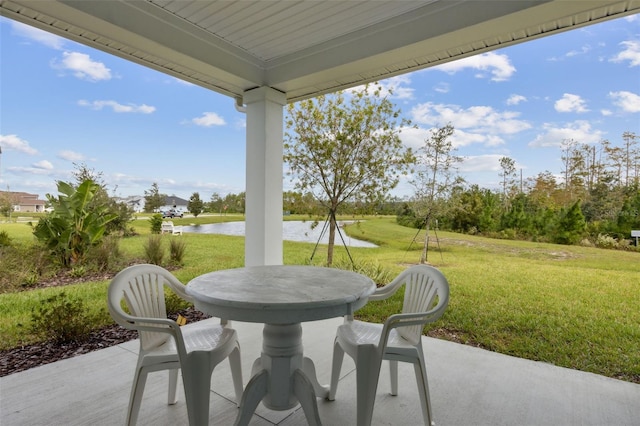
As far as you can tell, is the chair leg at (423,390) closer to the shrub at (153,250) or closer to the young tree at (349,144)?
the young tree at (349,144)

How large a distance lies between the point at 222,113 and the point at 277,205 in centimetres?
232

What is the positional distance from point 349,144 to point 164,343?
363cm

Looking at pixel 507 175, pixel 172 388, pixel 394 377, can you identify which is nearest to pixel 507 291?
pixel 507 175

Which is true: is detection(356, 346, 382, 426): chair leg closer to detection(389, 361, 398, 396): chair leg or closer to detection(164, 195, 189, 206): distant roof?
detection(389, 361, 398, 396): chair leg

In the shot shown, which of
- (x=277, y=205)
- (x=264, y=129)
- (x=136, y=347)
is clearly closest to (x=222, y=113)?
(x=264, y=129)

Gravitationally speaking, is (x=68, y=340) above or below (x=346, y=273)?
below

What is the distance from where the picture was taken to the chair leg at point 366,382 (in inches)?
61.7

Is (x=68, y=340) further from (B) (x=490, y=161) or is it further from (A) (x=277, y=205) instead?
(B) (x=490, y=161)

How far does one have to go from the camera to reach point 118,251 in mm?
4371

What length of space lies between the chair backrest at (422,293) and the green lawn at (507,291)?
5.56 feet

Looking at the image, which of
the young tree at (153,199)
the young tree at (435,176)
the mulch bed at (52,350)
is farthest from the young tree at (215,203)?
the young tree at (435,176)

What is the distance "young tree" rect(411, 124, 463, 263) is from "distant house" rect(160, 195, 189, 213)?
3216 millimetres

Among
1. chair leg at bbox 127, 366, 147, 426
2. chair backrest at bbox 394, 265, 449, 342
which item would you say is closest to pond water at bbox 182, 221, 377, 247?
chair backrest at bbox 394, 265, 449, 342

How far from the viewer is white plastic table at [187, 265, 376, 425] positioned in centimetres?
145
